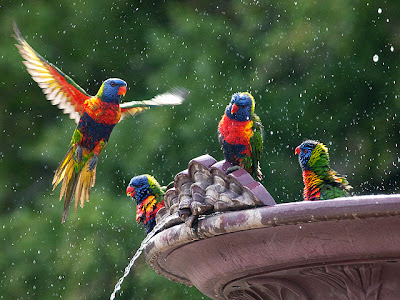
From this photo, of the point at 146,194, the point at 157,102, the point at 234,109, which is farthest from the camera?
Result: the point at 157,102

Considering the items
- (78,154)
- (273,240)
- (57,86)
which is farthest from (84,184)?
(273,240)

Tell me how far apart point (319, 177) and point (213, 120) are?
124 inches

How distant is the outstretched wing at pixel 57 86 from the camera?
168 inches

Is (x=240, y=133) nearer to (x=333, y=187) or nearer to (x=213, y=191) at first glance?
(x=333, y=187)

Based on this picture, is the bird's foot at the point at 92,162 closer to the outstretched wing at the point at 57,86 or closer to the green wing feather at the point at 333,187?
the outstretched wing at the point at 57,86

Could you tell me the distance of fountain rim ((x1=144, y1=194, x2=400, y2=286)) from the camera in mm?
2037

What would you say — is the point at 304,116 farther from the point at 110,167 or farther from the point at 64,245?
the point at 64,245

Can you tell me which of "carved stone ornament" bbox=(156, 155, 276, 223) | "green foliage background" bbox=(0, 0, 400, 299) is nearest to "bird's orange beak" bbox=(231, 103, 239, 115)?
"carved stone ornament" bbox=(156, 155, 276, 223)

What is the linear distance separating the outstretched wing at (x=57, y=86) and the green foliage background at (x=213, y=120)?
2.12 m

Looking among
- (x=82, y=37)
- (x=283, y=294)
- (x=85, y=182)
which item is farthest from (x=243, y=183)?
(x=82, y=37)

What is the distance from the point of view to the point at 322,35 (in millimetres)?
6574

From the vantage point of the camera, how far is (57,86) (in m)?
4.32

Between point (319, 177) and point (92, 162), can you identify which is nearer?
point (319, 177)

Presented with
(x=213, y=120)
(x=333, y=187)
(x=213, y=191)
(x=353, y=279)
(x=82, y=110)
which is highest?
(x=213, y=120)
